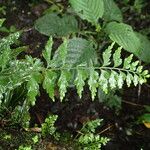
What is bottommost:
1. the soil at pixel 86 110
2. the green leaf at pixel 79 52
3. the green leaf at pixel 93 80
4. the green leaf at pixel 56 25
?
the soil at pixel 86 110

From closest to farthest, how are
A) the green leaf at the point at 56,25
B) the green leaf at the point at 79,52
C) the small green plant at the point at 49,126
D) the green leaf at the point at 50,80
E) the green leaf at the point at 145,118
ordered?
the green leaf at the point at 50,80
the small green plant at the point at 49,126
the green leaf at the point at 79,52
the green leaf at the point at 56,25
the green leaf at the point at 145,118

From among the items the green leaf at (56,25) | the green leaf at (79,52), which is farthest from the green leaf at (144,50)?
the green leaf at (56,25)

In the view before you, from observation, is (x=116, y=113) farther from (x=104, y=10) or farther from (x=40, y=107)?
(x=104, y=10)

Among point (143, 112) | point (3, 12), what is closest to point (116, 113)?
point (143, 112)

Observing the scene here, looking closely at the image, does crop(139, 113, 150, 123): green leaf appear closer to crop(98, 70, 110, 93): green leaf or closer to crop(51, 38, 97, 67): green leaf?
crop(51, 38, 97, 67): green leaf

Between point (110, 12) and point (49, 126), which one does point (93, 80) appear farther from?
point (110, 12)

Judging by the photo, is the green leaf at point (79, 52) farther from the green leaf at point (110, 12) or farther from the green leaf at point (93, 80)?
the green leaf at point (93, 80)

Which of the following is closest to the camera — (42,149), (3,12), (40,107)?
(42,149)
